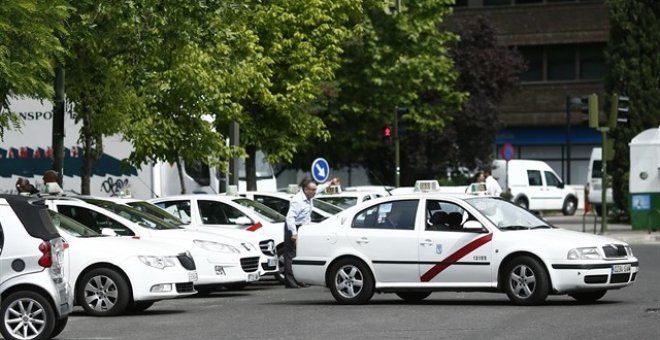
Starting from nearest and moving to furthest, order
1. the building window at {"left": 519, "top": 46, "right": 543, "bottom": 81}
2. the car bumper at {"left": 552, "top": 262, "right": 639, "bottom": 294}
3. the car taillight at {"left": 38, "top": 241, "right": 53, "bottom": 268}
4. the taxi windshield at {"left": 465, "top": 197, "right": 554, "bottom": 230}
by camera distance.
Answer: the car taillight at {"left": 38, "top": 241, "right": 53, "bottom": 268} → the car bumper at {"left": 552, "top": 262, "right": 639, "bottom": 294} → the taxi windshield at {"left": 465, "top": 197, "right": 554, "bottom": 230} → the building window at {"left": 519, "top": 46, "right": 543, "bottom": 81}

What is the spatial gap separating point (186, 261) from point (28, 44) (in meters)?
3.64

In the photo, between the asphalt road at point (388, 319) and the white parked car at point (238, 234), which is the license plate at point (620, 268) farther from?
the white parked car at point (238, 234)

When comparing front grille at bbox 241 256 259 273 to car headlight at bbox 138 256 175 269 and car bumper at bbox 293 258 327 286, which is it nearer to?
car bumper at bbox 293 258 327 286

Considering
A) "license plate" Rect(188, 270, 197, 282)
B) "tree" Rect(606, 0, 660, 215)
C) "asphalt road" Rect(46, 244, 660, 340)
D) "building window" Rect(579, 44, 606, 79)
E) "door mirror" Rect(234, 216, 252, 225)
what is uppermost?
"building window" Rect(579, 44, 606, 79)

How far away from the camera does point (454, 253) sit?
19.8m

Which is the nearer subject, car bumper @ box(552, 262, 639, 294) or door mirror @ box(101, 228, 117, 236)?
car bumper @ box(552, 262, 639, 294)

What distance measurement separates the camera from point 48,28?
2081cm

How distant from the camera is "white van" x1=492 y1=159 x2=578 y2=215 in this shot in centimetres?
5497

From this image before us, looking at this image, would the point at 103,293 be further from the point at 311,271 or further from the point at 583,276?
the point at 583,276

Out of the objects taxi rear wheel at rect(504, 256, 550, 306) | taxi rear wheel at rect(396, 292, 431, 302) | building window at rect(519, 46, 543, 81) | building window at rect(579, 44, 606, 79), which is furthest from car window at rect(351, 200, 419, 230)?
building window at rect(519, 46, 543, 81)

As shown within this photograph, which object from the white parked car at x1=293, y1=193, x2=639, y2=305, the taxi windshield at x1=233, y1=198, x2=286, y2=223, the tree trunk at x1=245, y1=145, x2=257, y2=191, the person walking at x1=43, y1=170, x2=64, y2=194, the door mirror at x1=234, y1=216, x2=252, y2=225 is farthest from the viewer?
the tree trunk at x1=245, y1=145, x2=257, y2=191

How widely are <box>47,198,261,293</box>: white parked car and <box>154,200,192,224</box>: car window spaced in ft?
9.30

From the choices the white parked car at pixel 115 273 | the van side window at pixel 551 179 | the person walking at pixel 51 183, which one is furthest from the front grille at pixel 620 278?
the van side window at pixel 551 179

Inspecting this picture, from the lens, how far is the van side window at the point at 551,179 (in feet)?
184
